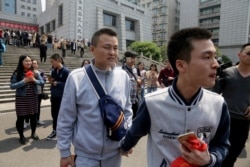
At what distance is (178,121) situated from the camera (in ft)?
4.98

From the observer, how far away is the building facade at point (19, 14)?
169 feet

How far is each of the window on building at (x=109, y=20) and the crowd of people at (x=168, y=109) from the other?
135 feet

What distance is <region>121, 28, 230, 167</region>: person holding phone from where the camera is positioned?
4.77 ft

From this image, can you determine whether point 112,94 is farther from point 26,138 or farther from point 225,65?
point 26,138

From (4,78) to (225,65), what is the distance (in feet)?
36.3

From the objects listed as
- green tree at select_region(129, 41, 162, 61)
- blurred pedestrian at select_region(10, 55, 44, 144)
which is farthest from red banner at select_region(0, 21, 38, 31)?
blurred pedestrian at select_region(10, 55, 44, 144)

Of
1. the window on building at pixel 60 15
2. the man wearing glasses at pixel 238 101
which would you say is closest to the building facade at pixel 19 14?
the window on building at pixel 60 15

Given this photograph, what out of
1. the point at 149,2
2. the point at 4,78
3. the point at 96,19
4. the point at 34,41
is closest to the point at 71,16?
the point at 96,19

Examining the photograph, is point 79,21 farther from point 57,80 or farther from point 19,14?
point 19,14

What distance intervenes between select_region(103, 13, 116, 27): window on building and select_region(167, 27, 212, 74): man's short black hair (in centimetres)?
4232

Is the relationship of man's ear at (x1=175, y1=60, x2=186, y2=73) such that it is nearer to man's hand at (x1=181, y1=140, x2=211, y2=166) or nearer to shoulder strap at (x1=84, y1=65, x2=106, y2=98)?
man's hand at (x1=181, y1=140, x2=211, y2=166)

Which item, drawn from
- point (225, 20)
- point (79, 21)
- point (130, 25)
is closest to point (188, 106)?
point (79, 21)

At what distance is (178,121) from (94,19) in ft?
132

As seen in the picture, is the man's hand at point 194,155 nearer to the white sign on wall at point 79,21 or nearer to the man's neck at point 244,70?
the man's neck at point 244,70
